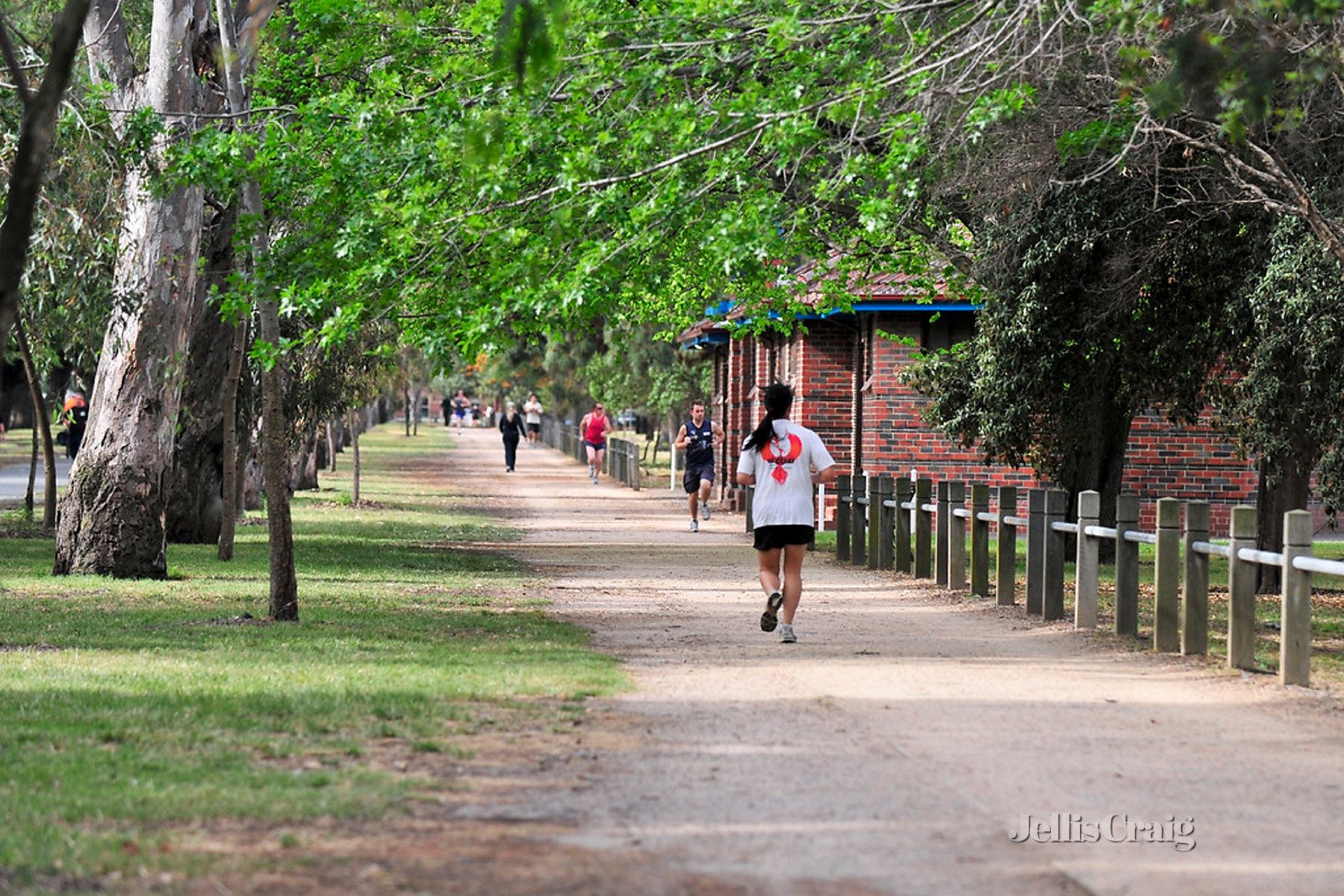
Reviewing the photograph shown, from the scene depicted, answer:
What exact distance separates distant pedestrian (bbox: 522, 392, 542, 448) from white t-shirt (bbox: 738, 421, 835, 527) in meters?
69.0

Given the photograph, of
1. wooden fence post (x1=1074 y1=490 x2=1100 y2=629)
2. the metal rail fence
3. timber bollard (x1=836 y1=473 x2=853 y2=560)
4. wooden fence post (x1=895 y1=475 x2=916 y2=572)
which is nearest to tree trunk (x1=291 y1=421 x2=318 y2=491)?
timber bollard (x1=836 y1=473 x2=853 y2=560)

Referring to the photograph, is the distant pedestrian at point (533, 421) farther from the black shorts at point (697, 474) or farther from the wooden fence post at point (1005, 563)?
the wooden fence post at point (1005, 563)

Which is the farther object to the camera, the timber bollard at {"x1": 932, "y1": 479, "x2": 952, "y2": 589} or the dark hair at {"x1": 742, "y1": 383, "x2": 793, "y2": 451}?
the timber bollard at {"x1": 932, "y1": 479, "x2": 952, "y2": 589}

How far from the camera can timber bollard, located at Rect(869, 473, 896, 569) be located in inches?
800

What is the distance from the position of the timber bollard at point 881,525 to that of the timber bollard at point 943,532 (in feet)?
6.63

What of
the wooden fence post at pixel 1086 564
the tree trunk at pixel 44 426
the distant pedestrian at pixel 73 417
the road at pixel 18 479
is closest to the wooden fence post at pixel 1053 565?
the wooden fence post at pixel 1086 564

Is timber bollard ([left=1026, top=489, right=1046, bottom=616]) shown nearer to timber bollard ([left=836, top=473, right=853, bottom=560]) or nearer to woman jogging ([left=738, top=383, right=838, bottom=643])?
woman jogging ([left=738, top=383, right=838, bottom=643])

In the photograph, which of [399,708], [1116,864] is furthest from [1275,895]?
[399,708]

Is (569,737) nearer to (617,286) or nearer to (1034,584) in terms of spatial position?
(617,286)

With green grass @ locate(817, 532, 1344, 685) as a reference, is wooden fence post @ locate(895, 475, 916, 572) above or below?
above

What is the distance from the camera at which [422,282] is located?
13.5 metres

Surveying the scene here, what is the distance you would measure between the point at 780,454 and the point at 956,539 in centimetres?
524

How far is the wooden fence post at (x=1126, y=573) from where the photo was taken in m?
13.4

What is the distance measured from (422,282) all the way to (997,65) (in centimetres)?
426
